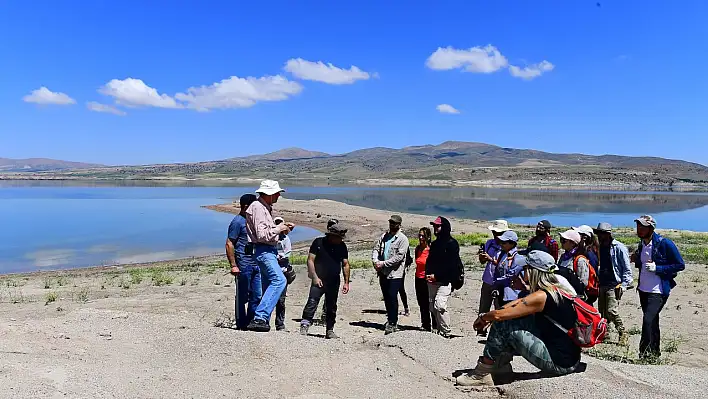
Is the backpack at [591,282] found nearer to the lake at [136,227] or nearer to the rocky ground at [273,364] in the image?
the rocky ground at [273,364]

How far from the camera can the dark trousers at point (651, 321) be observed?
6.32m

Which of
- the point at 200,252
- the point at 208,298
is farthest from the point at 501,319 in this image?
the point at 200,252

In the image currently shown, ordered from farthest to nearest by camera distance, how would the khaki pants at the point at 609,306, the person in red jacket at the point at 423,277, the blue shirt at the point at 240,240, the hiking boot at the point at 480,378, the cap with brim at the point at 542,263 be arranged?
the person in red jacket at the point at 423,277, the khaki pants at the point at 609,306, the blue shirt at the point at 240,240, the hiking boot at the point at 480,378, the cap with brim at the point at 542,263

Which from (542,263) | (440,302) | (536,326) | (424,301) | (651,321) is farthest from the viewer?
(424,301)

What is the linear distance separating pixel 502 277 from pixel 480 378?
1664 mm

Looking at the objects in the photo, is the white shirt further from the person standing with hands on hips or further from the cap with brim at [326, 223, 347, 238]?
the cap with brim at [326, 223, 347, 238]

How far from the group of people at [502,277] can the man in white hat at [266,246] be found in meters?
0.01

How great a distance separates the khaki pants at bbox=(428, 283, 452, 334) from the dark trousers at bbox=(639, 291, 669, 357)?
237cm

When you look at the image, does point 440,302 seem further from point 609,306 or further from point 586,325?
point 586,325

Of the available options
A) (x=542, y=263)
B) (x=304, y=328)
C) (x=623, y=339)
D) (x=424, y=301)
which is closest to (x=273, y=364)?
(x=304, y=328)

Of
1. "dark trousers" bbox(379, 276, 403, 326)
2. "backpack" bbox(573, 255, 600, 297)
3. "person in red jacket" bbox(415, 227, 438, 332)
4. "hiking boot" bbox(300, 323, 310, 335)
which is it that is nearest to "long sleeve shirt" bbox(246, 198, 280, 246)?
"hiking boot" bbox(300, 323, 310, 335)

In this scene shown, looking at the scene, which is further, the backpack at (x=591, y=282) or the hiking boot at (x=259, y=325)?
the backpack at (x=591, y=282)

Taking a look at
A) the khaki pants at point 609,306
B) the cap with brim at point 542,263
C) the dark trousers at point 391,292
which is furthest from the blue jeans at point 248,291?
the khaki pants at point 609,306

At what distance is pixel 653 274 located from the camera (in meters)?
6.30
